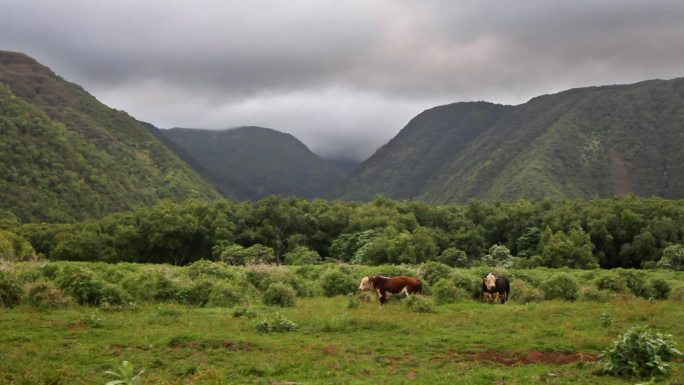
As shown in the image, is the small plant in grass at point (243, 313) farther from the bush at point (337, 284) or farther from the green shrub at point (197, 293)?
the bush at point (337, 284)

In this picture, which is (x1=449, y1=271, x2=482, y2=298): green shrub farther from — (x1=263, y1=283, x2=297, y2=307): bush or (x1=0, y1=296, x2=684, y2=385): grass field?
(x1=263, y1=283, x2=297, y2=307): bush

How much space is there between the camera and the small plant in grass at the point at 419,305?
69.8 feet

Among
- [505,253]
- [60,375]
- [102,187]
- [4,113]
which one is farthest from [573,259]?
[4,113]

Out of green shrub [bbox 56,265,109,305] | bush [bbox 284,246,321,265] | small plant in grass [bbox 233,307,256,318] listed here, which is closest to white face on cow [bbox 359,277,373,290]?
small plant in grass [bbox 233,307,256,318]

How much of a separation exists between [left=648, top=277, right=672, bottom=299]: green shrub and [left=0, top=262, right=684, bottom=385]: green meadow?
3.01 feet

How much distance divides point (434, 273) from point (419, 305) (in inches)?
317

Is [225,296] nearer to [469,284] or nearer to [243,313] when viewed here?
[243,313]

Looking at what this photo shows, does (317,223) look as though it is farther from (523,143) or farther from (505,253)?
(523,143)

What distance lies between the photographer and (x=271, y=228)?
73.4m

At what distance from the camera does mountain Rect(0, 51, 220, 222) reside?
101938 mm

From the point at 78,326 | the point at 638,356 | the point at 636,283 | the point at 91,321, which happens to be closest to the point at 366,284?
the point at 91,321

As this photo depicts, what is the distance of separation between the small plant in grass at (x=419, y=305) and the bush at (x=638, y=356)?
9.16 meters

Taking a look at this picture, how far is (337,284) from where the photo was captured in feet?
92.9

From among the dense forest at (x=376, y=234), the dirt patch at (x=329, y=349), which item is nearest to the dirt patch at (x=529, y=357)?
the dirt patch at (x=329, y=349)
